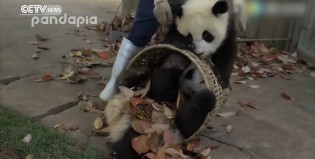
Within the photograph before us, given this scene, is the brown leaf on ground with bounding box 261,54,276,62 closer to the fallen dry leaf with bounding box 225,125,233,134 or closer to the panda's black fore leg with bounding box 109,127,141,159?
the fallen dry leaf with bounding box 225,125,233,134

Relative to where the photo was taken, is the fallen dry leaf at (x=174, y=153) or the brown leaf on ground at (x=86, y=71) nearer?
the fallen dry leaf at (x=174, y=153)

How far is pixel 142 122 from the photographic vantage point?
7.12 ft

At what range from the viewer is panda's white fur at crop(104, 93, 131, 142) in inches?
86.3

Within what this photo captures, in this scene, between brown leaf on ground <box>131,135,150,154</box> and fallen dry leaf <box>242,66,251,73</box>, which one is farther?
fallen dry leaf <box>242,66,251,73</box>

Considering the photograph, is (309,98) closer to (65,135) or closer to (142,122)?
(142,122)

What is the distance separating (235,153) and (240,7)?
2.80 ft

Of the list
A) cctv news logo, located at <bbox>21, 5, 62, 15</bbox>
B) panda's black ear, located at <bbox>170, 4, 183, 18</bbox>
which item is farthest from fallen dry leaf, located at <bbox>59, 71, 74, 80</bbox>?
cctv news logo, located at <bbox>21, 5, 62, 15</bbox>

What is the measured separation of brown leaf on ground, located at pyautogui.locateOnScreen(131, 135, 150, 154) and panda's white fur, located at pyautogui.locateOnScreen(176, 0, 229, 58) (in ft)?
1.90

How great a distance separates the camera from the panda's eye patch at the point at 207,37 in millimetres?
2320

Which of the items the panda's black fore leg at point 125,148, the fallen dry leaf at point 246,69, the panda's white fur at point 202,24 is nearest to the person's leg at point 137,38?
the panda's white fur at point 202,24

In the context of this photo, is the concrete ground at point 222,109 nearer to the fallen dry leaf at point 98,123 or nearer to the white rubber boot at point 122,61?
the fallen dry leaf at point 98,123

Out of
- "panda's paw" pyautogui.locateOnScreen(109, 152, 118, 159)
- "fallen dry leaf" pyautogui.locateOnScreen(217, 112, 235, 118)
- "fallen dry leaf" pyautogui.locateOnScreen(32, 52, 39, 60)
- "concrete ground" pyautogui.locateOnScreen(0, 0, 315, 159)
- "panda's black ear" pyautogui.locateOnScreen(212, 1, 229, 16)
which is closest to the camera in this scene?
"panda's paw" pyautogui.locateOnScreen(109, 152, 118, 159)

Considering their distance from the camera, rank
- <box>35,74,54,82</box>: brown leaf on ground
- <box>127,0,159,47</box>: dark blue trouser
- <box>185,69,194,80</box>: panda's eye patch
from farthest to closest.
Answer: <box>35,74,54,82</box>: brown leaf on ground, <box>127,0,159,47</box>: dark blue trouser, <box>185,69,194,80</box>: panda's eye patch

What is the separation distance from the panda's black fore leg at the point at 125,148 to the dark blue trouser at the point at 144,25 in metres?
0.73
